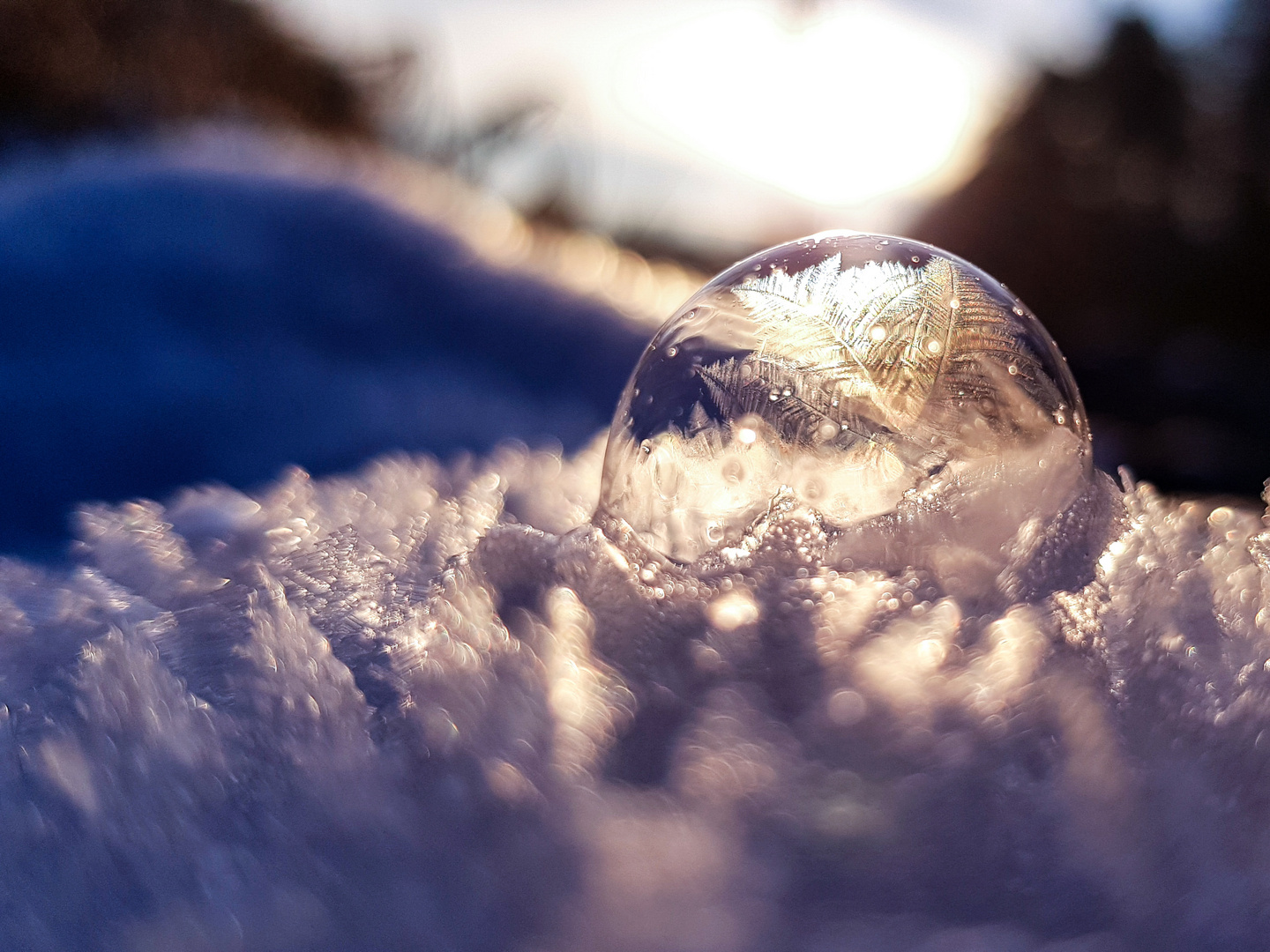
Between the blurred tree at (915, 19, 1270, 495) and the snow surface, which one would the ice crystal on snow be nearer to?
the snow surface

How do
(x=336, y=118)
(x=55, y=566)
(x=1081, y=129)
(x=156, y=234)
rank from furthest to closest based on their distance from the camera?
(x=1081, y=129) < (x=336, y=118) < (x=156, y=234) < (x=55, y=566)

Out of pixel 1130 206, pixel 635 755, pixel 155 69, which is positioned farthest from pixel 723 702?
pixel 1130 206

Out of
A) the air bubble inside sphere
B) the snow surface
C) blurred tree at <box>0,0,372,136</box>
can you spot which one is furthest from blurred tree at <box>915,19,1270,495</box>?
the snow surface

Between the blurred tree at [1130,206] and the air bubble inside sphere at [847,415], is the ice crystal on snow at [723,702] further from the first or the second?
the blurred tree at [1130,206]

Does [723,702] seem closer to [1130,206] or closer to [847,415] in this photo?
[847,415]

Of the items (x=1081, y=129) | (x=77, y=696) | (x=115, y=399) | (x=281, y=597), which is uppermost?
(x=1081, y=129)

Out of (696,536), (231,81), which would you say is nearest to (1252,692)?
(696,536)

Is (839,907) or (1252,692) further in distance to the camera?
(1252,692)

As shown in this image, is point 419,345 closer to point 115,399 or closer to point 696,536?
point 115,399

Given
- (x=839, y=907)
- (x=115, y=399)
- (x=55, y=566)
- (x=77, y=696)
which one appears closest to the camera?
(x=839, y=907)
